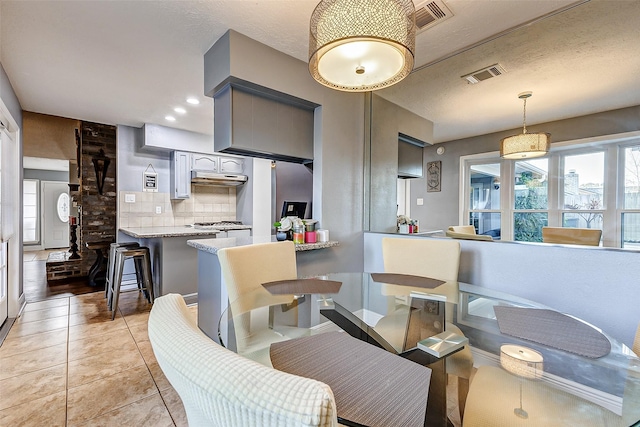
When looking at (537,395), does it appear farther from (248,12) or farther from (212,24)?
(212,24)

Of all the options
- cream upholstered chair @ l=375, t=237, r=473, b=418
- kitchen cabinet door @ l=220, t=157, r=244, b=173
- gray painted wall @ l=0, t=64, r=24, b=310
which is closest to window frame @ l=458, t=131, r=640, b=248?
cream upholstered chair @ l=375, t=237, r=473, b=418

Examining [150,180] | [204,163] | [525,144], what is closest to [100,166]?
[150,180]

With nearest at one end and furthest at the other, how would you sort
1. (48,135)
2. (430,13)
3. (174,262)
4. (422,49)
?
1. (430,13)
2. (422,49)
3. (174,262)
4. (48,135)

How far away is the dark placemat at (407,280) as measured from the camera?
69.4 inches

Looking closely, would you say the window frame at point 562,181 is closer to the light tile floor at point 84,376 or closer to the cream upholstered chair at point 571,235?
the cream upholstered chair at point 571,235

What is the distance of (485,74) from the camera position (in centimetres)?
234

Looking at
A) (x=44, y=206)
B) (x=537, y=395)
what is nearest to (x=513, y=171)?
(x=537, y=395)

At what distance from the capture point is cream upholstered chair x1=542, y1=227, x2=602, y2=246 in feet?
6.05

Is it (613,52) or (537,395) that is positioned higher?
(613,52)

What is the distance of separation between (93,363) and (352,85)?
2636 mm

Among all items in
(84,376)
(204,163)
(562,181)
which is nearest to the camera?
(84,376)

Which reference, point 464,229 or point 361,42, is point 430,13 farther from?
point 464,229

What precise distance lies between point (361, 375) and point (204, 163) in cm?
429

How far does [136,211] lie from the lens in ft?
13.6
